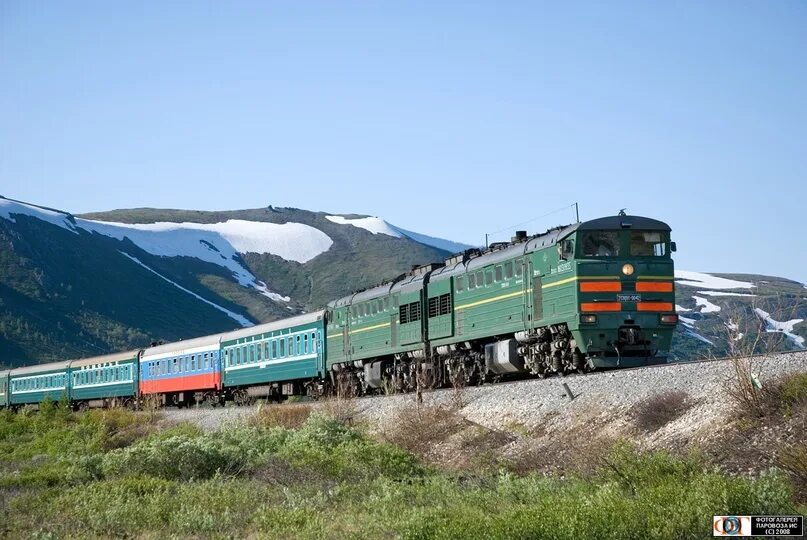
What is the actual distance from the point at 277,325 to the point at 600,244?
24.5 meters

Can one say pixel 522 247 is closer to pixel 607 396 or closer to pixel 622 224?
pixel 622 224

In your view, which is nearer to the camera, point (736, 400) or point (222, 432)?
point (736, 400)

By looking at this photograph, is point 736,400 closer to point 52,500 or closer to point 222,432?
point 52,500

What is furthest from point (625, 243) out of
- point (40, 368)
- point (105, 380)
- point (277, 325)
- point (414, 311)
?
point (40, 368)

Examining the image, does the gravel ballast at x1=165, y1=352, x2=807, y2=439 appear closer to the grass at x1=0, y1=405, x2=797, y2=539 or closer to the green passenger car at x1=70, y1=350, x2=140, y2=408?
the grass at x1=0, y1=405, x2=797, y2=539

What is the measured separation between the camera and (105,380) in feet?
217

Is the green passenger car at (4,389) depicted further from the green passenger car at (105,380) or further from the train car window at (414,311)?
the train car window at (414,311)

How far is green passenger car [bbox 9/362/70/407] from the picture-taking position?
7156 centimetres

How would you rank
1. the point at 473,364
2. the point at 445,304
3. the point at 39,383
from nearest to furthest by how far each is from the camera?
the point at 473,364 < the point at 445,304 < the point at 39,383

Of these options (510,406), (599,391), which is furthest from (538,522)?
(510,406)

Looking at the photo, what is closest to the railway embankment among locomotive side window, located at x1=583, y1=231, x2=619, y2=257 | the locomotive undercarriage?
the locomotive undercarriage

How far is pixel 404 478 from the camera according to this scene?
63.9 ft

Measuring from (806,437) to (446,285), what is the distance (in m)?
20.0

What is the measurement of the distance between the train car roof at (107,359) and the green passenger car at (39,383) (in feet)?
4.47
